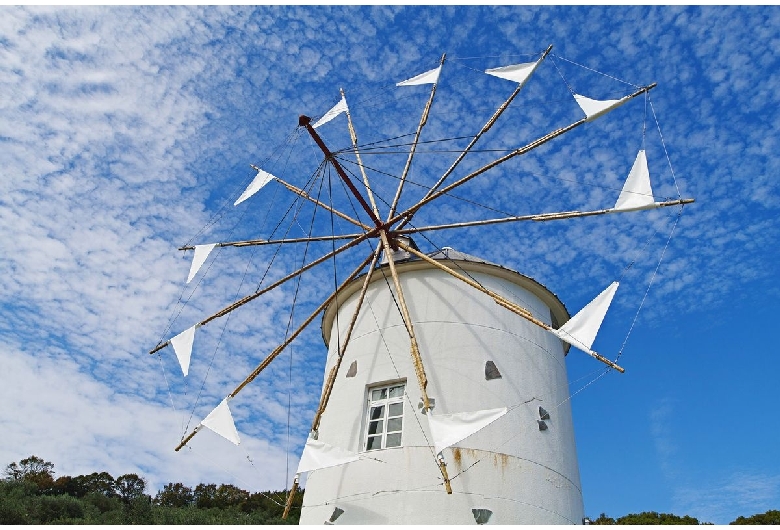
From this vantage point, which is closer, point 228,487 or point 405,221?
point 405,221

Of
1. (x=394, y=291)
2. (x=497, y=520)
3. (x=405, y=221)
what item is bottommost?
(x=497, y=520)

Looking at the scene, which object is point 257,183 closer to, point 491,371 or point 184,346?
point 184,346

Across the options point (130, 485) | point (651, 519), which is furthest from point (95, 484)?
point (651, 519)

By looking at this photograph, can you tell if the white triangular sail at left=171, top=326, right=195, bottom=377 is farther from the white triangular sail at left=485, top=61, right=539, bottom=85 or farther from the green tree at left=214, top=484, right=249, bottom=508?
the green tree at left=214, top=484, right=249, bottom=508

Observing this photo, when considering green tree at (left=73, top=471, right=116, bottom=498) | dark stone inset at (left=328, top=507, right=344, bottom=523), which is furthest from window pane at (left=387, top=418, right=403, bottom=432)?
green tree at (left=73, top=471, right=116, bottom=498)

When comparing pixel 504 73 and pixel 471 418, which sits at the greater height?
pixel 504 73

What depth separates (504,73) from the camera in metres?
13.0

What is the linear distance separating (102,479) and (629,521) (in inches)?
1321

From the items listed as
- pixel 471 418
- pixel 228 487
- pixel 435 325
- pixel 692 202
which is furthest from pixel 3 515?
pixel 692 202

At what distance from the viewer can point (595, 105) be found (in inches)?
447

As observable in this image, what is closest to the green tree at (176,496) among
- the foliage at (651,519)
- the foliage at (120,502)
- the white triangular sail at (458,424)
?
the foliage at (120,502)

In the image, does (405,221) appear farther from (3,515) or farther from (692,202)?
(3,515)

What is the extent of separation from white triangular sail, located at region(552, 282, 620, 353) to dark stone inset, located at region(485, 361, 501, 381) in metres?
1.63

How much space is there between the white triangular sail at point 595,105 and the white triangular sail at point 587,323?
3.15 m
